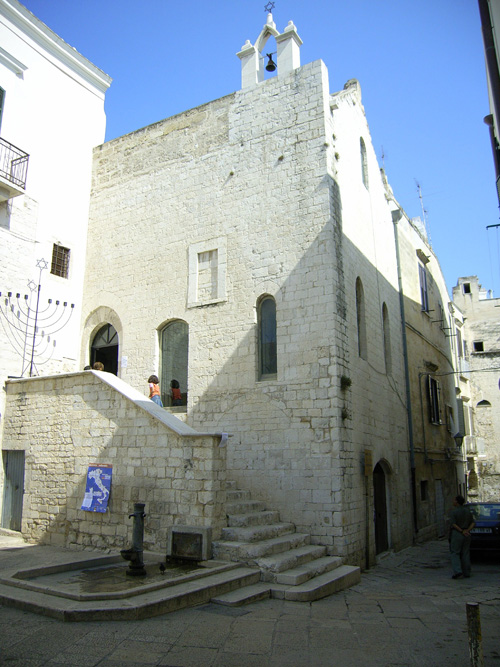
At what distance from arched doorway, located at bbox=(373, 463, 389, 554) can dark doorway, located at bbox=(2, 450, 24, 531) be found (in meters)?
7.68

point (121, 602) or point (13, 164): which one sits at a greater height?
point (13, 164)

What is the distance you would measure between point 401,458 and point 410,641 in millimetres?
8536

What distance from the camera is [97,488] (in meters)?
9.51

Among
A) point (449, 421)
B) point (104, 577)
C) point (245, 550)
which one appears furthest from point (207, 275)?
point (449, 421)

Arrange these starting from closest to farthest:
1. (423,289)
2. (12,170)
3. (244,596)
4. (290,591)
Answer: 1. (244,596)
2. (290,591)
3. (12,170)
4. (423,289)

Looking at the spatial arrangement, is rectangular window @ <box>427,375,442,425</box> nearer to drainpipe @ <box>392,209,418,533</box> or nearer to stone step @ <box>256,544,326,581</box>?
drainpipe @ <box>392,209,418,533</box>

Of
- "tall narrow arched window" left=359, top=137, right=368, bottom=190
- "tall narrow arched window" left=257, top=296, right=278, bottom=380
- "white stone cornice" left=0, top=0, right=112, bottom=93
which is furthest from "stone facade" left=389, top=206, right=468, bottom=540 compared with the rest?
"white stone cornice" left=0, top=0, right=112, bottom=93

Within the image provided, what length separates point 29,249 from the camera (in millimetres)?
13055

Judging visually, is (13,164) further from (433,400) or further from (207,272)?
(433,400)

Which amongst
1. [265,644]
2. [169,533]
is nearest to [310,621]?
[265,644]

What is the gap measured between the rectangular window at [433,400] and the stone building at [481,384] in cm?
665

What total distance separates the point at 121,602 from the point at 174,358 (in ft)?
23.4

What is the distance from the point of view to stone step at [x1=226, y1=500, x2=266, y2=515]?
30.1ft

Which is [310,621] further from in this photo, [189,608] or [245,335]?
[245,335]
